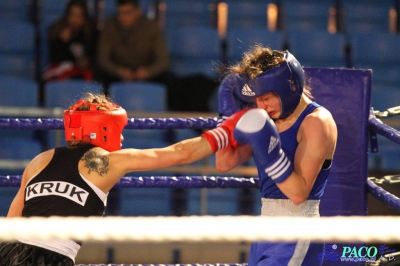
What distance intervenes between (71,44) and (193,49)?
118 centimetres

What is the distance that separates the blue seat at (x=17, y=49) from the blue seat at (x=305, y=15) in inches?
103

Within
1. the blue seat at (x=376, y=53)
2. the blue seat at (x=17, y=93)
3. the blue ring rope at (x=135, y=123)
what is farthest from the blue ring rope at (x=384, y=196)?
the blue seat at (x=376, y=53)

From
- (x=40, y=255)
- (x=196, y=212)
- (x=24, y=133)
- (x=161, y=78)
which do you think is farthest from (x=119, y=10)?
(x=40, y=255)

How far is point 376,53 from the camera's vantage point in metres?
7.00

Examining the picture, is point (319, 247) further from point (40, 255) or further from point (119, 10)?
point (119, 10)

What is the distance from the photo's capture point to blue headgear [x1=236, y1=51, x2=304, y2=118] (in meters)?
2.72

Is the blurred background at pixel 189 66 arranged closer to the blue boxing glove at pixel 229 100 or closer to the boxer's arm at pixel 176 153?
the blue boxing glove at pixel 229 100

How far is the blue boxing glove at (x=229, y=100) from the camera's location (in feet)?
9.86

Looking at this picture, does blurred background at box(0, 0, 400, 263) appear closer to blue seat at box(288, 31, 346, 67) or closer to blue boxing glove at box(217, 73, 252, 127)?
blue seat at box(288, 31, 346, 67)

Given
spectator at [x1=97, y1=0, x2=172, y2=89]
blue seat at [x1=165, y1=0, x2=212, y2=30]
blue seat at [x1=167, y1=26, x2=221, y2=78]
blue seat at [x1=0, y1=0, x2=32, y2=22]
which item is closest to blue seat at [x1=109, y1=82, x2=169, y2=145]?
spectator at [x1=97, y1=0, x2=172, y2=89]

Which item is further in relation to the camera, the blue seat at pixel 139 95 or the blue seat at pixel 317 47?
the blue seat at pixel 317 47

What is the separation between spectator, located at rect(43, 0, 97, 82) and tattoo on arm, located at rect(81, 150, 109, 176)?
11.2 ft

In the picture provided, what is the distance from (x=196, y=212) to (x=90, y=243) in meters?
0.94

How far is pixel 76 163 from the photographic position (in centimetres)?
277
